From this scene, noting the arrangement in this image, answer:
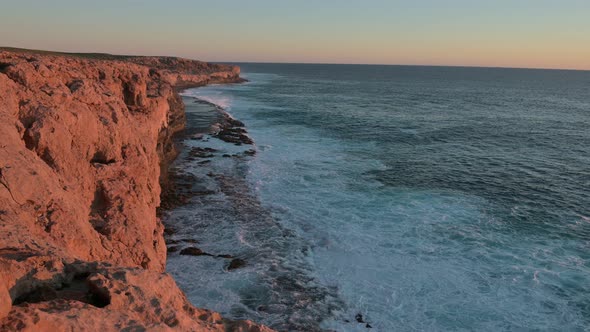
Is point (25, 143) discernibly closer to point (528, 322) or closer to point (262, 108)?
point (528, 322)

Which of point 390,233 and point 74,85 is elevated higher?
point 74,85

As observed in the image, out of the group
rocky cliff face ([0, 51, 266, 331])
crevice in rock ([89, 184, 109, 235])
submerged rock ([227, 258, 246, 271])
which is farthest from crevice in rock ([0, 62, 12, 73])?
submerged rock ([227, 258, 246, 271])

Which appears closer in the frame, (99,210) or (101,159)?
(99,210)

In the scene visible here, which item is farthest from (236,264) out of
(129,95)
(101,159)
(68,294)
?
(129,95)

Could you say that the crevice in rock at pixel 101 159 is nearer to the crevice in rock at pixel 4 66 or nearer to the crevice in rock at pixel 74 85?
the crevice in rock at pixel 74 85

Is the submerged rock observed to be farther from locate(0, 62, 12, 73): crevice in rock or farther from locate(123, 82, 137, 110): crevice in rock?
locate(123, 82, 137, 110): crevice in rock

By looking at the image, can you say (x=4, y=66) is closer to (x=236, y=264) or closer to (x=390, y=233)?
(x=236, y=264)
